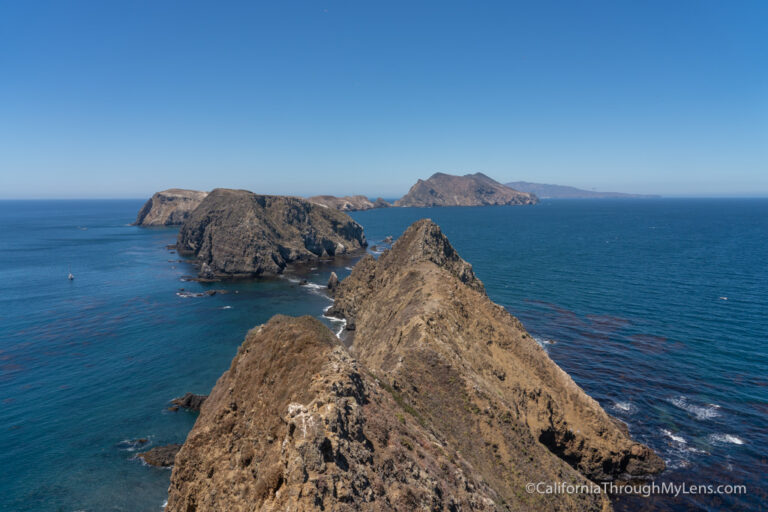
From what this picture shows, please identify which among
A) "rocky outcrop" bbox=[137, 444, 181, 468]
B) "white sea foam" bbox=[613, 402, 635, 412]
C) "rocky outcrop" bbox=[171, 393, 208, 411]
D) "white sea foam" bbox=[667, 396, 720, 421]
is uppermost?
"white sea foam" bbox=[667, 396, 720, 421]

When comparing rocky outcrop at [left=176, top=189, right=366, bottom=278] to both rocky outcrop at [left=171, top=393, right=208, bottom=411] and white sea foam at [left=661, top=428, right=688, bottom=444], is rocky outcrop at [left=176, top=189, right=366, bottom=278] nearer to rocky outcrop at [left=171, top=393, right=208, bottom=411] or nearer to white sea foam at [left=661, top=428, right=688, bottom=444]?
rocky outcrop at [left=171, top=393, right=208, bottom=411]

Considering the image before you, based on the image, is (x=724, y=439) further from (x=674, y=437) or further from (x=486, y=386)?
(x=486, y=386)

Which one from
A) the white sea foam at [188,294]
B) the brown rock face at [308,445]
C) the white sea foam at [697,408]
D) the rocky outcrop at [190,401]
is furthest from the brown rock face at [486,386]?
the white sea foam at [188,294]

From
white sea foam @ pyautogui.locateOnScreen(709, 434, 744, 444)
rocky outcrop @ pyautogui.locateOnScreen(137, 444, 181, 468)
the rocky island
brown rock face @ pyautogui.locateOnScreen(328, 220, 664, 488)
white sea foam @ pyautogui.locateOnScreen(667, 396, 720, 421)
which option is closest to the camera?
the rocky island

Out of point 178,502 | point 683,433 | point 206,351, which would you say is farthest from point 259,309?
point 683,433

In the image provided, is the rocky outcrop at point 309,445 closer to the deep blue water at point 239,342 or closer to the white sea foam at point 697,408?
the deep blue water at point 239,342

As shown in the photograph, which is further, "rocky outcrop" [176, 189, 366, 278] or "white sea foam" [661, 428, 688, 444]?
"rocky outcrop" [176, 189, 366, 278]

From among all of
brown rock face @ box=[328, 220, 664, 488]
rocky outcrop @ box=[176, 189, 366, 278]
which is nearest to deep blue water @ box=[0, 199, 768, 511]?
brown rock face @ box=[328, 220, 664, 488]

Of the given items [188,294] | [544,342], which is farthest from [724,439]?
[188,294]
